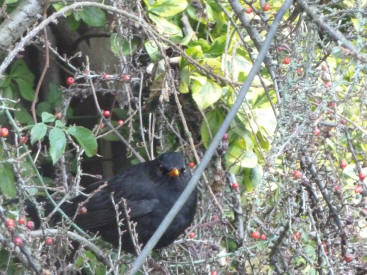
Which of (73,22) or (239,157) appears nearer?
(239,157)

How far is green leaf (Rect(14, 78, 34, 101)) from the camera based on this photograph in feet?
11.6

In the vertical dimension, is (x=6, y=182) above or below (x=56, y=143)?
below

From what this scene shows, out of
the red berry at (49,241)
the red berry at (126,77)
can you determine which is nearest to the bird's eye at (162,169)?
the red berry at (126,77)

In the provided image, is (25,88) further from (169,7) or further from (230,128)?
(230,128)

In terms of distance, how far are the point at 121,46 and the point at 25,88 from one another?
1.76 feet

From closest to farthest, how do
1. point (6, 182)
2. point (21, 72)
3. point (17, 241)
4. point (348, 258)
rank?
1. point (17, 241)
2. point (348, 258)
3. point (6, 182)
4. point (21, 72)

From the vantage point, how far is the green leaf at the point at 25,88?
3.55 meters

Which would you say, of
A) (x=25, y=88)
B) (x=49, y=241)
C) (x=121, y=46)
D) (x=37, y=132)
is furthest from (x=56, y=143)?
(x=25, y=88)

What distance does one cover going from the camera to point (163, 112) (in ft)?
11.3

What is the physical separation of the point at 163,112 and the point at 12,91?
0.77 m

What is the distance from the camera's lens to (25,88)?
3574mm

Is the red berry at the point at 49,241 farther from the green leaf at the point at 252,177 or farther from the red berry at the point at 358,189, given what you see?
the green leaf at the point at 252,177

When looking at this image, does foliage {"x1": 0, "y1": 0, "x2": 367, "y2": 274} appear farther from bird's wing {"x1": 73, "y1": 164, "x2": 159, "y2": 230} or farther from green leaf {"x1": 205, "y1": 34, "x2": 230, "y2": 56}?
bird's wing {"x1": 73, "y1": 164, "x2": 159, "y2": 230}

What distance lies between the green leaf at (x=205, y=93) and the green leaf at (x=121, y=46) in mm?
370
